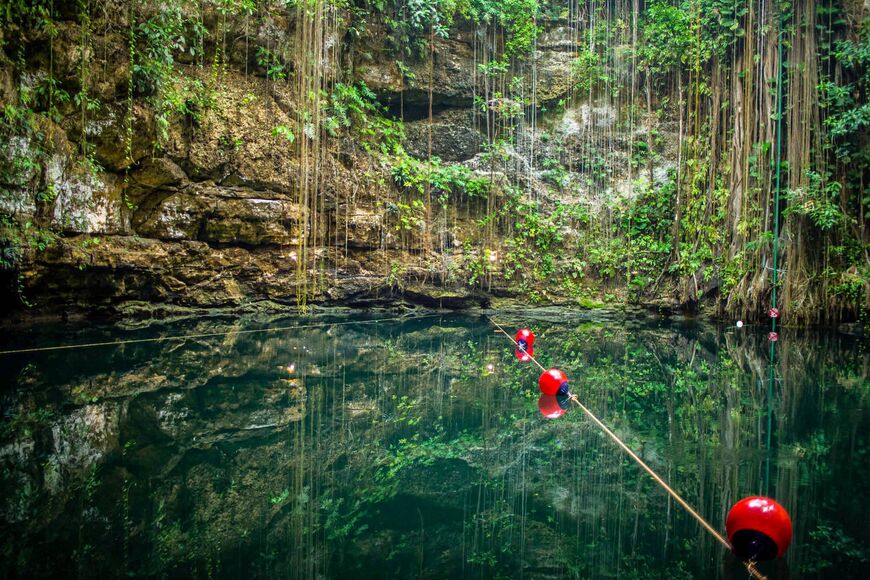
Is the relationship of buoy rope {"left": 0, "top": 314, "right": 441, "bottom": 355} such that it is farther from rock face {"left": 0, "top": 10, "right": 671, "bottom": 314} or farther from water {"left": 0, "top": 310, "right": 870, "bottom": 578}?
rock face {"left": 0, "top": 10, "right": 671, "bottom": 314}

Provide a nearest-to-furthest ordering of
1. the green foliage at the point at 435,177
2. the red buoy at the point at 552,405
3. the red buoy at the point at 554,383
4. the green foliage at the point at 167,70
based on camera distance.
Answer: the red buoy at the point at 552,405
the red buoy at the point at 554,383
the green foliage at the point at 167,70
the green foliage at the point at 435,177

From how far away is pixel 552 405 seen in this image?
2.59 meters

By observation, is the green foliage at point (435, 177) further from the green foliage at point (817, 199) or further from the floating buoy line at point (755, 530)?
the floating buoy line at point (755, 530)

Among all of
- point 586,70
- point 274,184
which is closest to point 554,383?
point 274,184

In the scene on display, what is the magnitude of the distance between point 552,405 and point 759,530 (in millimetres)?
1455

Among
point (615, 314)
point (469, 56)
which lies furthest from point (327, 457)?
point (469, 56)

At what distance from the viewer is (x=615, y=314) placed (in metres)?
7.61

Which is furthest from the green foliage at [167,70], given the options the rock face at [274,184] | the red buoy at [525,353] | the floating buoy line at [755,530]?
the floating buoy line at [755,530]

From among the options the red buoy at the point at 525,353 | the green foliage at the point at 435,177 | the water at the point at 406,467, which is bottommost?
the water at the point at 406,467

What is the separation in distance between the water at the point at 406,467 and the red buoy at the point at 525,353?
0.87 feet

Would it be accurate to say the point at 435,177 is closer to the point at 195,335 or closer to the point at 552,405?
the point at 195,335

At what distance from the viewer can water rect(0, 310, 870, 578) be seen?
3.94ft

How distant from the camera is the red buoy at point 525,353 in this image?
12.8 ft

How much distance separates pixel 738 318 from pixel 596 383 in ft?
14.5
